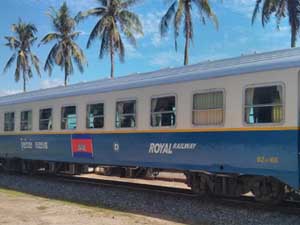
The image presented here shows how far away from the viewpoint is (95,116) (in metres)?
14.4

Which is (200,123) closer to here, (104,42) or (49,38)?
(104,42)

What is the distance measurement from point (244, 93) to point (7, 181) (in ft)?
33.3

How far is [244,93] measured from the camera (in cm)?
1037

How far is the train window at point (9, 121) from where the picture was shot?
18.7 meters

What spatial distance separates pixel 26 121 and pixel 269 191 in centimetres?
1041

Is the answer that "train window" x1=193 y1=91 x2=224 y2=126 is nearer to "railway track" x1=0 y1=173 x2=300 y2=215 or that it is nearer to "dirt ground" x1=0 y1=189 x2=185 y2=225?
"railway track" x1=0 y1=173 x2=300 y2=215

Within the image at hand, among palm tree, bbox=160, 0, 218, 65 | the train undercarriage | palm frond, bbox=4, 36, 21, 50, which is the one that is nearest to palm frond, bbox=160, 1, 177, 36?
palm tree, bbox=160, 0, 218, 65

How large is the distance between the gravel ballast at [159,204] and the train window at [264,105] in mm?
1949

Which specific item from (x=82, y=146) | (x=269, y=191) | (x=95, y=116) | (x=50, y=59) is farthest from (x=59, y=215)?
(x=50, y=59)

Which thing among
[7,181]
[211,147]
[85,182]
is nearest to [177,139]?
[211,147]

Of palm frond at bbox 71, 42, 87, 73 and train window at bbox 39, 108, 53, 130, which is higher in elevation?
palm frond at bbox 71, 42, 87, 73

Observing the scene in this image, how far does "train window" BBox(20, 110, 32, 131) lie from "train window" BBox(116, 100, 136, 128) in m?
5.29

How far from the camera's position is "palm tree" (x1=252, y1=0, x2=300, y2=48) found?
24.6m

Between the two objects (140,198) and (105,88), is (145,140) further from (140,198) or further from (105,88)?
(105,88)
